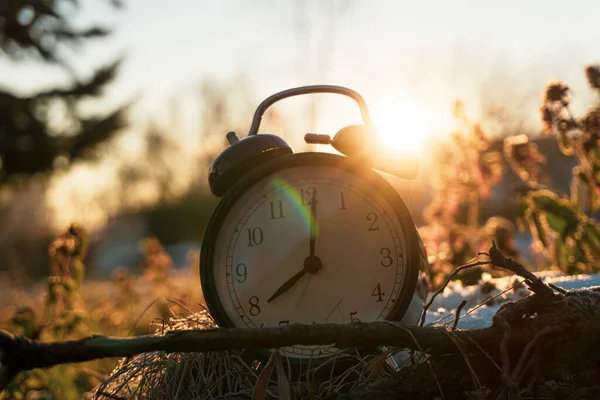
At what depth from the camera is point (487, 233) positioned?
382cm

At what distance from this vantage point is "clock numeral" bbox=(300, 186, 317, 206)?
150cm

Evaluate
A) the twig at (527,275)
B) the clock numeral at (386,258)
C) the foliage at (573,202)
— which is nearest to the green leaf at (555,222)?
the foliage at (573,202)

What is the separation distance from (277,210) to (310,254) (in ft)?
0.42

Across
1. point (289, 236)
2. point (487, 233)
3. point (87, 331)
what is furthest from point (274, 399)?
point (487, 233)

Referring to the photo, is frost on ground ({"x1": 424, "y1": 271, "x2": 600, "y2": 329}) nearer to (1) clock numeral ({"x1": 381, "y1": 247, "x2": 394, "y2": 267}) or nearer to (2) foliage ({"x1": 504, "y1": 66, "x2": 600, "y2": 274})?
(1) clock numeral ({"x1": 381, "y1": 247, "x2": 394, "y2": 267})

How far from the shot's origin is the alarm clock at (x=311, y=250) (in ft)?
4.77

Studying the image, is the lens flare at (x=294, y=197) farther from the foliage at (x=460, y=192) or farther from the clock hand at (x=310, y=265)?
the foliage at (x=460, y=192)

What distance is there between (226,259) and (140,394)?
1.04 feet

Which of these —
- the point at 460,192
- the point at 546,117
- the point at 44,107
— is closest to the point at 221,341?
the point at 546,117

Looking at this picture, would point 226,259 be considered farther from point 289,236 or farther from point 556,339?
point 556,339

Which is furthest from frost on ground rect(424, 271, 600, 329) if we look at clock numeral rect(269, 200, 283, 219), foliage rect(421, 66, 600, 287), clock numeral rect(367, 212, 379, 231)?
clock numeral rect(269, 200, 283, 219)

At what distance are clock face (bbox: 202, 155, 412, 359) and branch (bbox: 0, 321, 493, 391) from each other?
40 cm

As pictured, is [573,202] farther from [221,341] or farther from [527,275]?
[221,341]

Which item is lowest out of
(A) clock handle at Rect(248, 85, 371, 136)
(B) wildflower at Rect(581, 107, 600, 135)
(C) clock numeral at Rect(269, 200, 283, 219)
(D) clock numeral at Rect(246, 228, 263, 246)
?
(D) clock numeral at Rect(246, 228, 263, 246)
